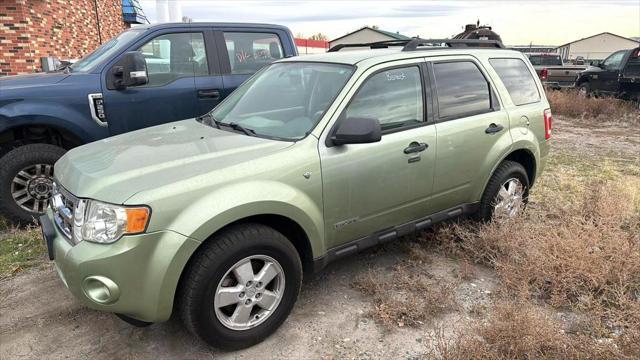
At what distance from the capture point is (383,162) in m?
3.42

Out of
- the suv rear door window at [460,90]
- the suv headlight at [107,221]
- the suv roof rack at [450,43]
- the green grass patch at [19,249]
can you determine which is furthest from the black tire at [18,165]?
the suv rear door window at [460,90]

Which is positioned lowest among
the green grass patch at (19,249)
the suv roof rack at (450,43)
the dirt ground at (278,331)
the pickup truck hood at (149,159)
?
the dirt ground at (278,331)

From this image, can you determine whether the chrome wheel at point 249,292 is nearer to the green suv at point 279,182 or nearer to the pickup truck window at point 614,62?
the green suv at point 279,182

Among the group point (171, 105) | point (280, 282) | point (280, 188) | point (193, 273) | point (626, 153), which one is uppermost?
point (171, 105)

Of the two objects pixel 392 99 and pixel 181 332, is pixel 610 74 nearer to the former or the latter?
pixel 392 99

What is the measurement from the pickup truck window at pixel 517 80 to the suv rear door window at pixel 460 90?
327mm

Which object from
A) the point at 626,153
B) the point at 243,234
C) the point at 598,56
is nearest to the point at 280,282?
the point at 243,234

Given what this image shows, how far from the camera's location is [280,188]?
290cm

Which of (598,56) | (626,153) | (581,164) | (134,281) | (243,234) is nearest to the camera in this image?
(134,281)

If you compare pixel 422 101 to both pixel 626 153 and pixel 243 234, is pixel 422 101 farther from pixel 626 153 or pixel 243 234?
pixel 626 153

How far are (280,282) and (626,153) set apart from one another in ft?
27.9

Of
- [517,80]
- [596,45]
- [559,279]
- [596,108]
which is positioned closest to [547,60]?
[596,108]

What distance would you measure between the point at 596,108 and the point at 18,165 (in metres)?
13.9

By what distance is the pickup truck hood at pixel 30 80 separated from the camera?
4.64 m
